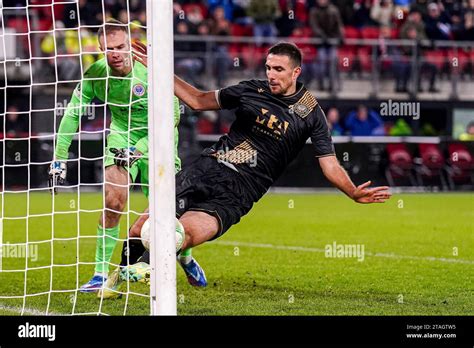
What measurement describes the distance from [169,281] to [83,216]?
10405 mm

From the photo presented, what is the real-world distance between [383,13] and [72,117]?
1737 cm

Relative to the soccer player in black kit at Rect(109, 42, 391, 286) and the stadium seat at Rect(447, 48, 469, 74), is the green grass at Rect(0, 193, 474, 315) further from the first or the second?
the stadium seat at Rect(447, 48, 469, 74)

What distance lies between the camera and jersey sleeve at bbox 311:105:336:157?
860cm

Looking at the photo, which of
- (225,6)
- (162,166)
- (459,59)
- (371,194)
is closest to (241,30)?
(225,6)

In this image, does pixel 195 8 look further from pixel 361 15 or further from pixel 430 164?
pixel 430 164

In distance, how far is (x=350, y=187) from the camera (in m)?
8.24

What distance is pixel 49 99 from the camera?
22766 mm

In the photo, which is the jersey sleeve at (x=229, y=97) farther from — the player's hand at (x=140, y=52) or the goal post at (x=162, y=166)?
the goal post at (x=162, y=166)

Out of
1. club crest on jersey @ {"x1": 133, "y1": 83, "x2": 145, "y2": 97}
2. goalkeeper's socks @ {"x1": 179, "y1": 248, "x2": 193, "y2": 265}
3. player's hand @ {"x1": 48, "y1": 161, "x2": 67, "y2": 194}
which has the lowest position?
goalkeeper's socks @ {"x1": 179, "y1": 248, "x2": 193, "y2": 265}

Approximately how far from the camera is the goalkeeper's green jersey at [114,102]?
9.16 metres

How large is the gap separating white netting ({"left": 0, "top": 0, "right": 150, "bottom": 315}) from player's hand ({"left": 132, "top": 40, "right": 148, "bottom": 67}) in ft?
0.92

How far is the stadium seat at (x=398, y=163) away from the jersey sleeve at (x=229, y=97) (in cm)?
1407

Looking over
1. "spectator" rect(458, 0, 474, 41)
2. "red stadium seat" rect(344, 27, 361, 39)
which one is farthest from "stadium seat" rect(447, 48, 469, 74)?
"red stadium seat" rect(344, 27, 361, 39)
